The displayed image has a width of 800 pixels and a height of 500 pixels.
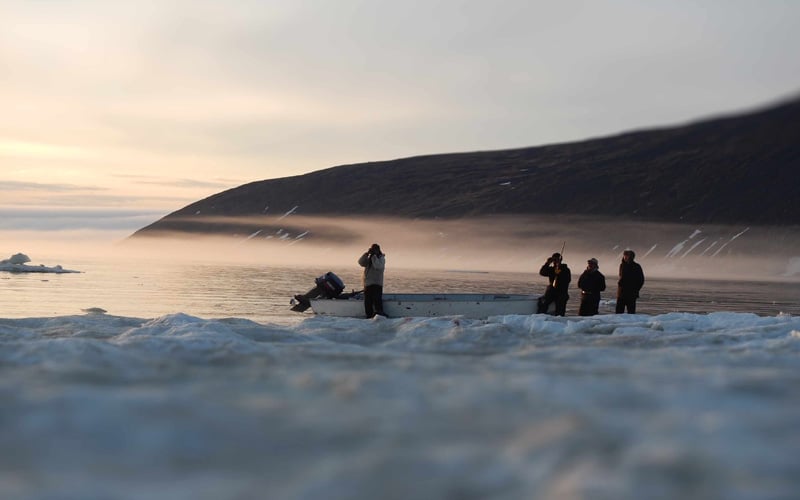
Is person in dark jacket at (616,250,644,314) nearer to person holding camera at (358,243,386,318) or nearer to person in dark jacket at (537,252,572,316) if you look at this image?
person in dark jacket at (537,252,572,316)

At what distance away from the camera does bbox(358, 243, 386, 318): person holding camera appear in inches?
1006

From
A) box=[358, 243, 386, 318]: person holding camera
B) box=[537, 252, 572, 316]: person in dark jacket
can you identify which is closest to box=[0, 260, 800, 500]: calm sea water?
box=[537, 252, 572, 316]: person in dark jacket

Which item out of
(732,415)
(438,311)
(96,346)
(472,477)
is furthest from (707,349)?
(438,311)

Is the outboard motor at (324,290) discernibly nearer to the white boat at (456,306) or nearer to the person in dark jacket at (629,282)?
the white boat at (456,306)

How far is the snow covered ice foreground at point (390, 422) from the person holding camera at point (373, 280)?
10754mm

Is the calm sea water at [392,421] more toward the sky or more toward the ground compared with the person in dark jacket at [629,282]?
more toward the ground

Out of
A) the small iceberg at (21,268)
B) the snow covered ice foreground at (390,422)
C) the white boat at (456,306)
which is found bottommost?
the snow covered ice foreground at (390,422)

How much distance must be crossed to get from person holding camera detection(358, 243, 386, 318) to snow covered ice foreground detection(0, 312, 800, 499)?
10.8m

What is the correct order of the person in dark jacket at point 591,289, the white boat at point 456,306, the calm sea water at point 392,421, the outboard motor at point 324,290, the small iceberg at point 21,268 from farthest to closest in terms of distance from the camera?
the small iceberg at point 21,268 → the outboard motor at point 324,290 → the white boat at point 456,306 → the person in dark jacket at point 591,289 → the calm sea water at point 392,421

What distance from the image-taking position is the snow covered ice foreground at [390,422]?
7.46 meters

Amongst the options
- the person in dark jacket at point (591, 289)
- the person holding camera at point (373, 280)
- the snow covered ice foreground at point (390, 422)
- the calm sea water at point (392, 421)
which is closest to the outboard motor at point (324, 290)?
the person holding camera at point (373, 280)

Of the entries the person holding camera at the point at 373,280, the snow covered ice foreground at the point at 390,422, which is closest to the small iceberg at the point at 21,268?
the person holding camera at the point at 373,280

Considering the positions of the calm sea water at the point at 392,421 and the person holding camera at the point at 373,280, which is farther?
the person holding camera at the point at 373,280

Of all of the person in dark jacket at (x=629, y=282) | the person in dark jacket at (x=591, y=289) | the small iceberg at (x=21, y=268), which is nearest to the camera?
the person in dark jacket at (x=629, y=282)
